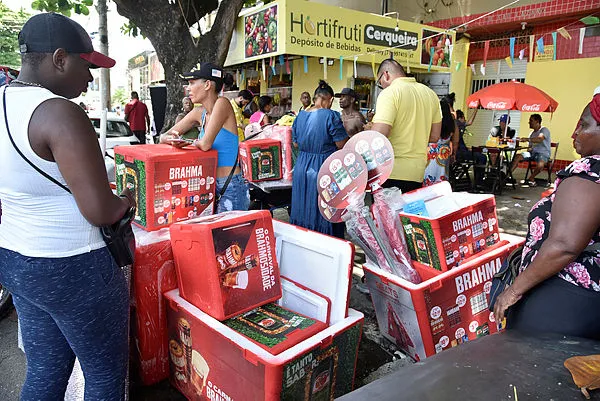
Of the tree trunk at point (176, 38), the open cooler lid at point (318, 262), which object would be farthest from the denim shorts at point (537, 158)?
the open cooler lid at point (318, 262)

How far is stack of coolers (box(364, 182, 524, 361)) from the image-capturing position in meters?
2.29

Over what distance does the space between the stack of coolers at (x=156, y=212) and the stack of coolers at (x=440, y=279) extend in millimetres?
1161

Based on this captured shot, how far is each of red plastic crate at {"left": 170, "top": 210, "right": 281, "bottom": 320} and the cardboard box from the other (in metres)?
1.98

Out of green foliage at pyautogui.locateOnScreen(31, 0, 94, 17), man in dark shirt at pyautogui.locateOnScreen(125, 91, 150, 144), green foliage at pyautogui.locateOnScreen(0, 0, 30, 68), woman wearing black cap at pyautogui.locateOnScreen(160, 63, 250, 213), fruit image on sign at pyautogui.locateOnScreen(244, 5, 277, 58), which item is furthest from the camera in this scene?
green foliage at pyautogui.locateOnScreen(0, 0, 30, 68)

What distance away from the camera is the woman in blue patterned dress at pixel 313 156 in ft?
11.3

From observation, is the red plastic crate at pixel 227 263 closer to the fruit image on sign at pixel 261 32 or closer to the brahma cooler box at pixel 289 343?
the brahma cooler box at pixel 289 343

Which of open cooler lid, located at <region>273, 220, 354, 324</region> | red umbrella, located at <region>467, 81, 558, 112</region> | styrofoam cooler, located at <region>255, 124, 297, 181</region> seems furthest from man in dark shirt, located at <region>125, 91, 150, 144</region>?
open cooler lid, located at <region>273, 220, 354, 324</region>

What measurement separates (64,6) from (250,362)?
7518 millimetres

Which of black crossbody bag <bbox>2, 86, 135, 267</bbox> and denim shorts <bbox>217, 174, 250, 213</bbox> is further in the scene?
denim shorts <bbox>217, 174, 250, 213</bbox>

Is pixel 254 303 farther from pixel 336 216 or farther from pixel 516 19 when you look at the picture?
pixel 516 19

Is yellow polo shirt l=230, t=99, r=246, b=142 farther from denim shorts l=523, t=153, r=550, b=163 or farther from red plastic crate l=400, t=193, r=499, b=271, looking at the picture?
denim shorts l=523, t=153, r=550, b=163

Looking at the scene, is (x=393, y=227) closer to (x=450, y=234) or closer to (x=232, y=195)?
(x=450, y=234)

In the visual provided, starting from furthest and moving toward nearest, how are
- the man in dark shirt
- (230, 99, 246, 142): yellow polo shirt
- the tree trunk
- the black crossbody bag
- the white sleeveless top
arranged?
1. the man in dark shirt
2. the tree trunk
3. (230, 99, 246, 142): yellow polo shirt
4. the black crossbody bag
5. the white sleeveless top

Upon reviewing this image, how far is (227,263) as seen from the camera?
1918 mm
